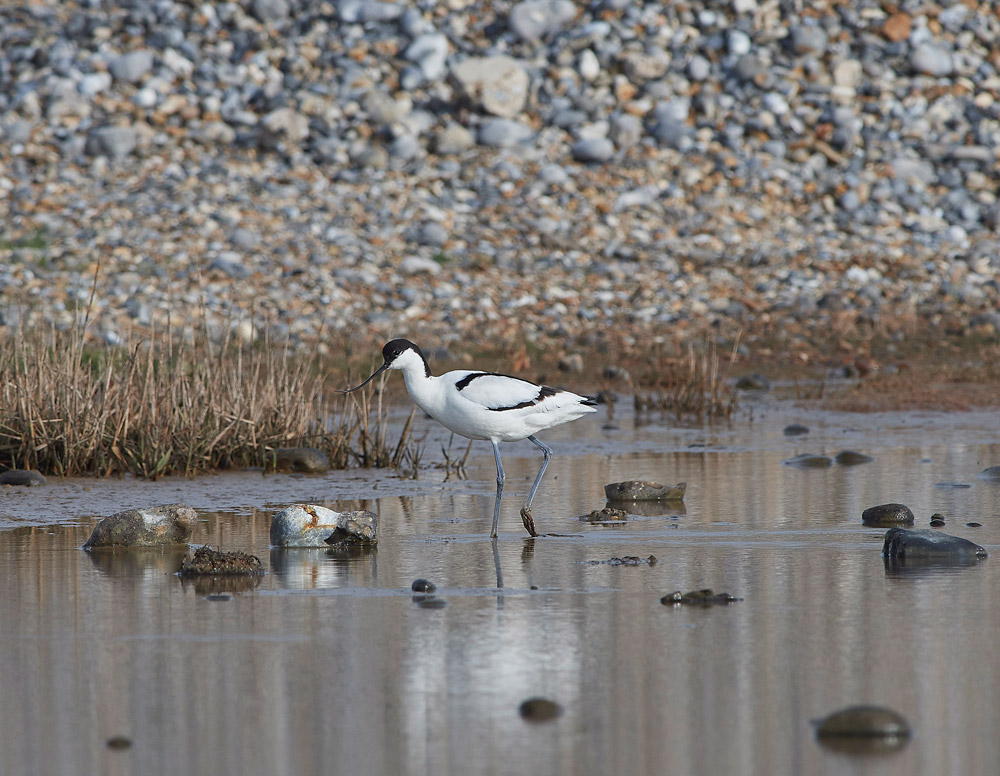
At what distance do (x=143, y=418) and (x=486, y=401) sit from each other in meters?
2.74

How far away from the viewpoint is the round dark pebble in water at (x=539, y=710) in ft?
13.0

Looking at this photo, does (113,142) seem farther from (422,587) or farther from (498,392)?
(422,587)

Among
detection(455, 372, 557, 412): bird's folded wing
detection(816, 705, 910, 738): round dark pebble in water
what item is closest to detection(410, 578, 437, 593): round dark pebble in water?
detection(455, 372, 557, 412): bird's folded wing

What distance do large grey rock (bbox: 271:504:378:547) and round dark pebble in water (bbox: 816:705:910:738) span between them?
333 centimetres

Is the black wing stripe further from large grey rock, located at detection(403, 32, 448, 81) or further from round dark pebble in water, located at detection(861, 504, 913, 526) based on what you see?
large grey rock, located at detection(403, 32, 448, 81)

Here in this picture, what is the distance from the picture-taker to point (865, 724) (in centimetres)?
381

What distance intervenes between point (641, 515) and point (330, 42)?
16.5 metres

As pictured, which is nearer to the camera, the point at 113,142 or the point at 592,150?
the point at 113,142

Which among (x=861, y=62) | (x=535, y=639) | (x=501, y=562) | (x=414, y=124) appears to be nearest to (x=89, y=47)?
(x=414, y=124)

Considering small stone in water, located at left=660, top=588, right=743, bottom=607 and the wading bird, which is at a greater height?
the wading bird

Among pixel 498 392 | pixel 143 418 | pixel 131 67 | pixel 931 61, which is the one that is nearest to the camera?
pixel 498 392

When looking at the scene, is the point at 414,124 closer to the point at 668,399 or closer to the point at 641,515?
the point at 668,399

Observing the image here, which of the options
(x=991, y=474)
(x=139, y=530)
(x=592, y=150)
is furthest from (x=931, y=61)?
(x=139, y=530)

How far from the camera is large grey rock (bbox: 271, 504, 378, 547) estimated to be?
22.3 ft
